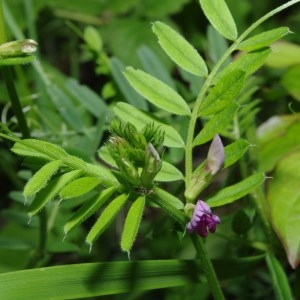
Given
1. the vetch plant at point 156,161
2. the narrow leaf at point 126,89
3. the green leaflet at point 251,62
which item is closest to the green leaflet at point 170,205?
the vetch plant at point 156,161

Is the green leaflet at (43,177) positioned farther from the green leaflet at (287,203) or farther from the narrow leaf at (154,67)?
the narrow leaf at (154,67)

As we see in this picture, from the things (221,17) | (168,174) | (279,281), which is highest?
(221,17)

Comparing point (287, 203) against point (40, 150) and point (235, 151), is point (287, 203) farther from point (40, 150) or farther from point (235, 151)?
point (40, 150)

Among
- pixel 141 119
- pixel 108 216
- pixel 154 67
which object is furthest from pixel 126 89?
pixel 108 216

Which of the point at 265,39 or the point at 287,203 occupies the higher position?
the point at 265,39

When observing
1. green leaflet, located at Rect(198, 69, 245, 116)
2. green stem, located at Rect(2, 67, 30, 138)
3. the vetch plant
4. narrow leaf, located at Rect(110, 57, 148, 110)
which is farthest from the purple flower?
narrow leaf, located at Rect(110, 57, 148, 110)

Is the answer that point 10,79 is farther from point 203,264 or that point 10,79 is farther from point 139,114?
point 203,264

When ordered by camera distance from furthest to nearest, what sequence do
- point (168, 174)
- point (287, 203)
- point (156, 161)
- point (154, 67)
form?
point (154, 67), point (287, 203), point (168, 174), point (156, 161)
